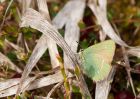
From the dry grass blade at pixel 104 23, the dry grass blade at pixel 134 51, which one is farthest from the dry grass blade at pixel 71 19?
the dry grass blade at pixel 134 51

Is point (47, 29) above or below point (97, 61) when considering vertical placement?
above

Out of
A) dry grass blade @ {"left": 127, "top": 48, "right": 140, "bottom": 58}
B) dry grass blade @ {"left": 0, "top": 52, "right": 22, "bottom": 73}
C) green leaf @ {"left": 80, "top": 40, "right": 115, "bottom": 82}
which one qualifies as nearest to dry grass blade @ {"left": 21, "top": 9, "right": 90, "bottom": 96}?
green leaf @ {"left": 80, "top": 40, "right": 115, "bottom": 82}

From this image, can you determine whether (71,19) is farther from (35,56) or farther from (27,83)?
(27,83)

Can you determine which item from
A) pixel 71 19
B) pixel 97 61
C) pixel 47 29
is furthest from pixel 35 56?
pixel 71 19

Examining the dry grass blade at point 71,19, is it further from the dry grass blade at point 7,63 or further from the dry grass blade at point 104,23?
the dry grass blade at point 7,63

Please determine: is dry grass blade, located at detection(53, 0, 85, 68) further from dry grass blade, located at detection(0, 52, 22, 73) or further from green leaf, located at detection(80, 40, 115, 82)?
dry grass blade, located at detection(0, 52, 22, 73)

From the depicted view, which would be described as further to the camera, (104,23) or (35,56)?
(104,23)

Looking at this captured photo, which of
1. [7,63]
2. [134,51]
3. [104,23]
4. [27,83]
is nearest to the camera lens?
[27,83]
